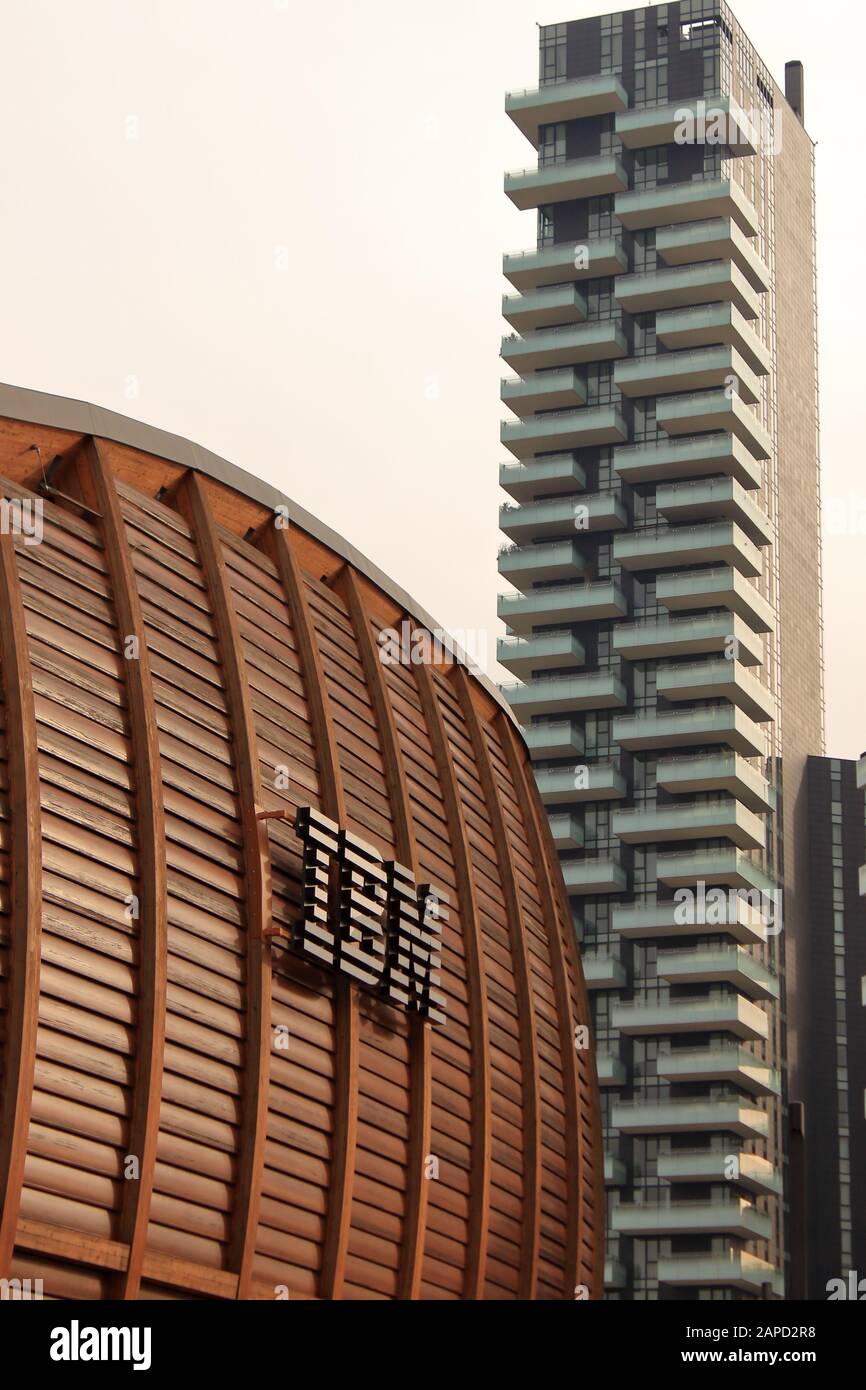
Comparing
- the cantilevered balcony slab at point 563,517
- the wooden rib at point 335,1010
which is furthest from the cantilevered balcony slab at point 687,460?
the wooden rib at point 335,1010

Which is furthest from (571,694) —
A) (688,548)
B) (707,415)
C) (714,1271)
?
(714,1271)

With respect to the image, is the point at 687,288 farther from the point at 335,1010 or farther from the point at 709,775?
the point at 335,1010

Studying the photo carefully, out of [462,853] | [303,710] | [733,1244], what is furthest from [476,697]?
[733,1244]

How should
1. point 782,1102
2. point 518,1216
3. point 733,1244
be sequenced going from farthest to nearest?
point 782,1102, point 733,1244, point 518,1216

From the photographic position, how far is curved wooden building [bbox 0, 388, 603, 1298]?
74.2ft

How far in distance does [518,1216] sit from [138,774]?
13.1m

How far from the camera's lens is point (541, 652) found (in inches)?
4343

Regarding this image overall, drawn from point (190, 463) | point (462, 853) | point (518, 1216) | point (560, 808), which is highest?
point (560, 808)

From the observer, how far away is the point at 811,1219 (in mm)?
115625

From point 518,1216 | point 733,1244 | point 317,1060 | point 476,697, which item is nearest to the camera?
point 317,1060

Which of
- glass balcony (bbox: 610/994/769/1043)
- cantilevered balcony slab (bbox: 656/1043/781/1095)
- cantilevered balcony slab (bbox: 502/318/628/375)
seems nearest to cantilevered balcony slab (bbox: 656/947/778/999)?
glass balcony (bbox: 610/994/769/1043)

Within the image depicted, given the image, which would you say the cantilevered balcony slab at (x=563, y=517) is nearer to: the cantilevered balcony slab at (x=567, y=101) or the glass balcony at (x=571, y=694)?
the glass balcony at (x=571, y=694)

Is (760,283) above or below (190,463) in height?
above

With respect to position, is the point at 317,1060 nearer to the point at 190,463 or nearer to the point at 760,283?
the point at 190,463
